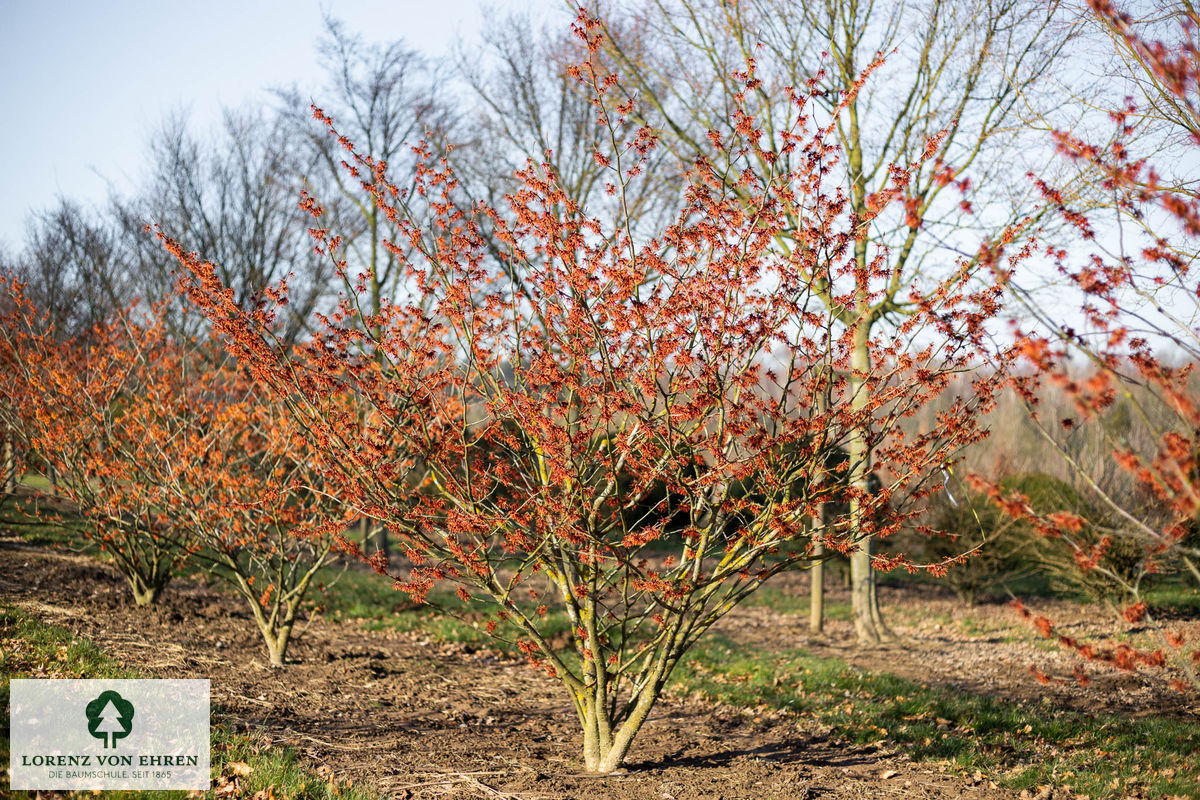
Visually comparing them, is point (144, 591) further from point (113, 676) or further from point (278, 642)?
point (113, 676)

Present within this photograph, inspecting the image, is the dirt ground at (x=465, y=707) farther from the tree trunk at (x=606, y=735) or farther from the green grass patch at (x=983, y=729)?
the green grass patch at (x=983, y=729)

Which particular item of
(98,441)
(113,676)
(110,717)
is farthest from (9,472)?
(110,717)

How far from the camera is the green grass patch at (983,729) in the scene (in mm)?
4570

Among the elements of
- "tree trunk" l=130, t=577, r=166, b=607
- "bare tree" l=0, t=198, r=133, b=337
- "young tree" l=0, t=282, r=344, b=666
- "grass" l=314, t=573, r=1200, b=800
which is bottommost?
"grass" l=314, t=573, r=1200, b=800

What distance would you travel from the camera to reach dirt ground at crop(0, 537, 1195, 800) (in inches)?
168

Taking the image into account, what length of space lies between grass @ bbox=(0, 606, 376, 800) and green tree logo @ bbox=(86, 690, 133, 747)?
1.17 feet

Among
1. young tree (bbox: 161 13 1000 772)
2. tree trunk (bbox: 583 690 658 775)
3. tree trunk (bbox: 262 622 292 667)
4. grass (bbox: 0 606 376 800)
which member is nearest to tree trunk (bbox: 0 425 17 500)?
grass (bbox: 0 606 376 800)

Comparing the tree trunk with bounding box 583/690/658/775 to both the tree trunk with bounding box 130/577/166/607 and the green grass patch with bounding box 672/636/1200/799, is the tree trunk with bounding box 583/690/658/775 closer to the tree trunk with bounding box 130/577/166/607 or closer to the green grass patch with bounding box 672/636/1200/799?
the green grass patch with bounding box 672/636/1200/799

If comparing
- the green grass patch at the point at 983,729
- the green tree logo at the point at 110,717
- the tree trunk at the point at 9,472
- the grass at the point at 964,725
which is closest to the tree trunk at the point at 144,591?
the tree trunk at the point at 9,472

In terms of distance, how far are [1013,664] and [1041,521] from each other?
5798 mm

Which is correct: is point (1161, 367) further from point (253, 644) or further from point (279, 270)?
point (279, 270)

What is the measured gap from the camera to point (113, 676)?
494 cm

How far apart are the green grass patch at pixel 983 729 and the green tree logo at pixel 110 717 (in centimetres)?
416

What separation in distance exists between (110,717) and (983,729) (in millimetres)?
5563
